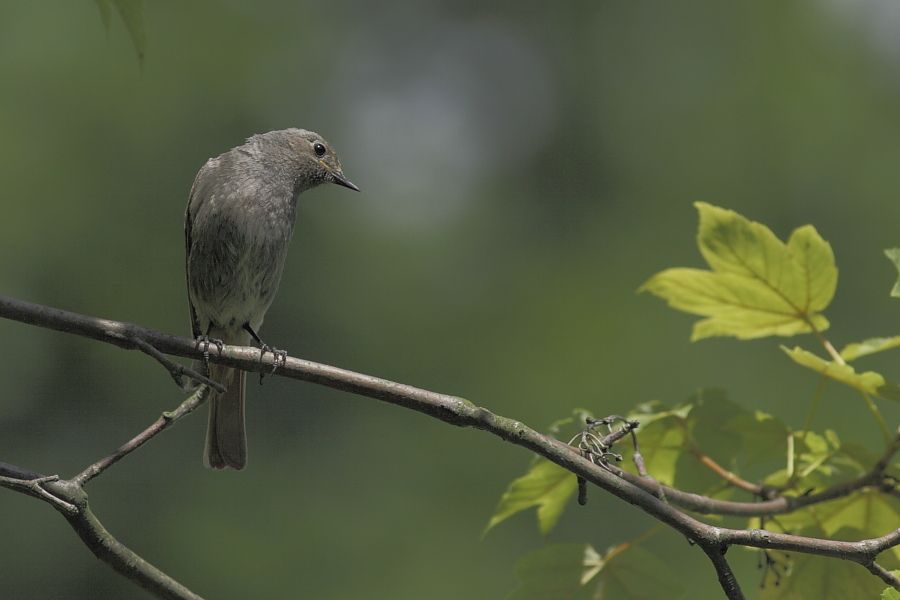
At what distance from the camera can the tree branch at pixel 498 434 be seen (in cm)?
191

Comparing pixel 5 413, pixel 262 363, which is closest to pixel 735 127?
pixel 5 413

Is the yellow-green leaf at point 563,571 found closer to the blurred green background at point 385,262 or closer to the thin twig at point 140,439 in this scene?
the thin twig at point 140,439

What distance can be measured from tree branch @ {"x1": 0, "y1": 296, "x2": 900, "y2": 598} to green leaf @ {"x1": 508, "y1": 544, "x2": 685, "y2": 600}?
0.61 metres

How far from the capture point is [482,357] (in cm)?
1828

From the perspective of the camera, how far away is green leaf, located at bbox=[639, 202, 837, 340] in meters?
2.64

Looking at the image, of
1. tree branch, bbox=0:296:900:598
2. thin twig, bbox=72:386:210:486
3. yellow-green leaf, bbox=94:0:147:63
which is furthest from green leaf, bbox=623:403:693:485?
yellow-green leaf, bbox=94:0:147:63

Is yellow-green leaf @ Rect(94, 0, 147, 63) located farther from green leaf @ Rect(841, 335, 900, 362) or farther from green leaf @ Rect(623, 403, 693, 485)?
green leaf @ Rect(841, 335, 900, 362)

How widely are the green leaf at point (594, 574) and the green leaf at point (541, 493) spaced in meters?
0.13

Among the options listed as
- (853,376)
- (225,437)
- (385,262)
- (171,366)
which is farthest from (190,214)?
(385,262)

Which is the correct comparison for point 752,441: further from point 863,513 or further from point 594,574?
point 594,574

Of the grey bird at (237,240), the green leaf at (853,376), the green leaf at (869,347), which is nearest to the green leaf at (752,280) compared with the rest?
the green leaf at (869,347)

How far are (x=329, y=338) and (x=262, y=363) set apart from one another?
14882mm

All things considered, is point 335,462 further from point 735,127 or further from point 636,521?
point 735,127

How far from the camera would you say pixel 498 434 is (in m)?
2.00
